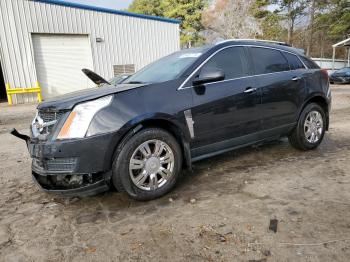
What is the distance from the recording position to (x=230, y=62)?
3863 millimetres

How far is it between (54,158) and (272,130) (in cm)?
292

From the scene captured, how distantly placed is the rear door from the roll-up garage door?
1341 cm

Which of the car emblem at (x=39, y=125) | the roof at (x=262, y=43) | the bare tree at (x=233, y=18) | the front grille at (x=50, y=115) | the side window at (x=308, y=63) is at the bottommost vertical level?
the car emblem at (x=39, y=125)

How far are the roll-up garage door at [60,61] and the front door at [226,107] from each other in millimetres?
13406

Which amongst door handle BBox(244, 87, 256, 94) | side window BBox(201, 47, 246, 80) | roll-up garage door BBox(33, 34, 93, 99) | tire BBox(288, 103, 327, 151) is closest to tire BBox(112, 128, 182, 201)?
side window BBox(201, 47, 246, 80)

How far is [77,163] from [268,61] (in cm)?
300

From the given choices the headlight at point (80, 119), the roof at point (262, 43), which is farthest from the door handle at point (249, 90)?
the headlight at point (80, 119)

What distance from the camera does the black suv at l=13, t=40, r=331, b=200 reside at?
9.34ft

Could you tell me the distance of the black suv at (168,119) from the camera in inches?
112

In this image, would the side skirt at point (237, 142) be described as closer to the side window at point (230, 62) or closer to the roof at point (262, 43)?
the side window at point (230, 62)

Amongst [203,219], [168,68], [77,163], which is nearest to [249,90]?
[168,68]

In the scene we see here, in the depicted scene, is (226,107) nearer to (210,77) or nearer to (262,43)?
(210,77)

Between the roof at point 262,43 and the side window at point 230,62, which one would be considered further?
the roof at point 262,43

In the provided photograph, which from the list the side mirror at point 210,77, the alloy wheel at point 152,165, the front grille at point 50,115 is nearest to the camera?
the front grille at point 50,115
